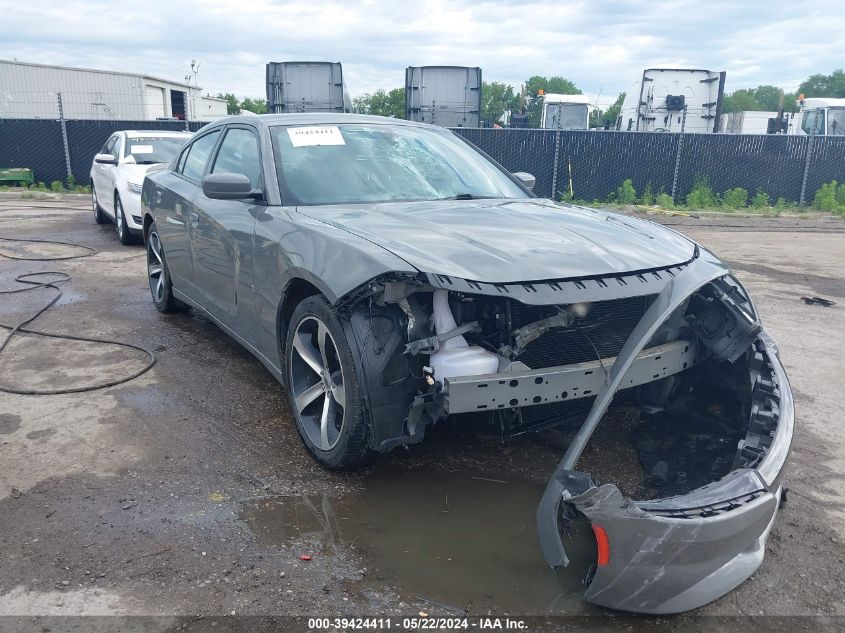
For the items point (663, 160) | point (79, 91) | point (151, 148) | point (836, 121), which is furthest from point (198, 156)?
point (79, 91)

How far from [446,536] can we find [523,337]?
0.87 metres

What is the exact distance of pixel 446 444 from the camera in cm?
361

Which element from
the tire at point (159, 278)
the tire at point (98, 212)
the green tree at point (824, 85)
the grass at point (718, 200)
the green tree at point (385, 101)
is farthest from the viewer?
the green tree at point (824, 85)

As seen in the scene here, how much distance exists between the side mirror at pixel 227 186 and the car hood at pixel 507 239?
0.37m

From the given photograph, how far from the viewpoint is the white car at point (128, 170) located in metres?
9.30

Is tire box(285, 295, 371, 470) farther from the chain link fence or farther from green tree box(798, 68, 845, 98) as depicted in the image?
green tree box(798, 68, 845, 98)

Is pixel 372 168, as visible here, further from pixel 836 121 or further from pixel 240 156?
pixel 836 121

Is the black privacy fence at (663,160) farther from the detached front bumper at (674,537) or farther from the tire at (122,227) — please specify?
the detached front bumper at (674,537)

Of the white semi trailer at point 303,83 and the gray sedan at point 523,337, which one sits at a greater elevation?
the white semi trailer at point 303,83

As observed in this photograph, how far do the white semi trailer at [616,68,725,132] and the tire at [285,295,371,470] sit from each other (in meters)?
16.8

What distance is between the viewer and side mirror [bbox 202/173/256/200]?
3738mm

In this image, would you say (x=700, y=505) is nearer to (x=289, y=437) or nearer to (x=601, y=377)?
(x=601, y=377)

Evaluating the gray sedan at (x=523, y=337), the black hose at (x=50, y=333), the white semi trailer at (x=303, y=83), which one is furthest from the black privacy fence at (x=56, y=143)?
the gray sedan at (x=523, y=337)

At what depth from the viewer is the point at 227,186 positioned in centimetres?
374
